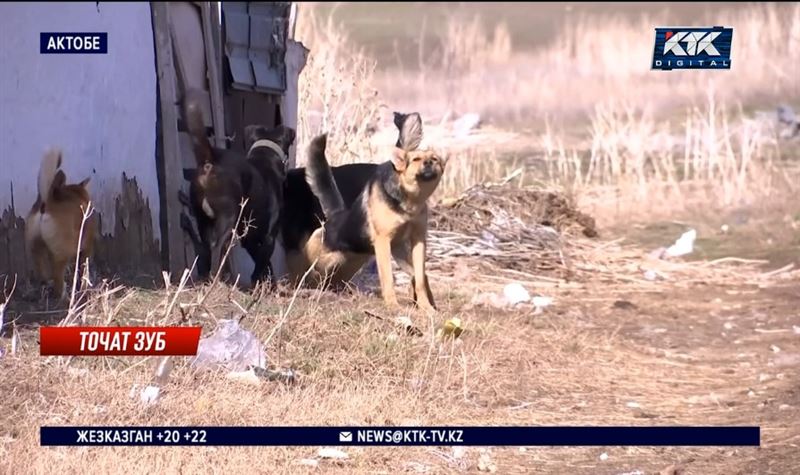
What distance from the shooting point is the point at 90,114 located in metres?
8.21

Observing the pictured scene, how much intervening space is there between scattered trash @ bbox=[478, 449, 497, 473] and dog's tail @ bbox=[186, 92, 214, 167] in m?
3.41

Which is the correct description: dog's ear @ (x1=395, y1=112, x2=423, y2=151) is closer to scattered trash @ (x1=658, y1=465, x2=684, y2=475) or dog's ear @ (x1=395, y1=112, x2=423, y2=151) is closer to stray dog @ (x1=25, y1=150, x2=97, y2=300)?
stray dog @ (x1=25, y1=150, x2=97, y2=300)

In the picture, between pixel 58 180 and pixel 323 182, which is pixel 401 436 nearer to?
pixel 58 180

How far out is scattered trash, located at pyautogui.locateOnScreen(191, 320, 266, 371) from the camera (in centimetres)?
680

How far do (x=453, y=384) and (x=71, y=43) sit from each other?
303 centimetres

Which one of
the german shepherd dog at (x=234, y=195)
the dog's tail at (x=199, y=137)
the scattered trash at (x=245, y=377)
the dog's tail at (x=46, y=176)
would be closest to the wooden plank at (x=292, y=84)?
the german shepherd dog at (x=234, y=195)

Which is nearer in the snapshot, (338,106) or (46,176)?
(46,176)

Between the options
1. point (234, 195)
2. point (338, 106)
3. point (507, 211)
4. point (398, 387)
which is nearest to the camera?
Result: point (398, 387)

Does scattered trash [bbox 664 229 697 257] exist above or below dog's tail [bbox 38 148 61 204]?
below

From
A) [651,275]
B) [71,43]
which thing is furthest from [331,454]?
[651,275]

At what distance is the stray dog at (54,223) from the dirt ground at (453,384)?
1.33 feet

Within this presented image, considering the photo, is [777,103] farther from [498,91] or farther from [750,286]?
[750,286]

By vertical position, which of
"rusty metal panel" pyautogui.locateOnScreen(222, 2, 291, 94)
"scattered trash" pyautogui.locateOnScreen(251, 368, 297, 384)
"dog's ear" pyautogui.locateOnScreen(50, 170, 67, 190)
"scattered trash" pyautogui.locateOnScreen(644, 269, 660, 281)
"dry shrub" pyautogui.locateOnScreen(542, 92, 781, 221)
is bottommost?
"scattered trash" pyautogui.locateOnScreen(644, 269, 660, 281)
